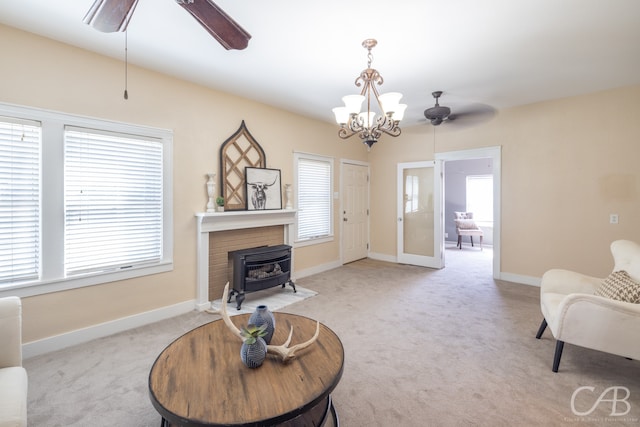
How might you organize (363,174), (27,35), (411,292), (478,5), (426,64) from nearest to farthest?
(478,5)
(27,35)
(426,64)
(411,292)
(363,174)

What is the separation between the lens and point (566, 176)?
4.06 meters

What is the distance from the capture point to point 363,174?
→ 6.02m

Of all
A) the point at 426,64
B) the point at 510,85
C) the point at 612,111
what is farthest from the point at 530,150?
the point at 426,64

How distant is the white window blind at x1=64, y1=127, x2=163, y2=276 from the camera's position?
2.63 meters

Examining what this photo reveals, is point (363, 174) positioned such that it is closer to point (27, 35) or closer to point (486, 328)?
point (486, 328)

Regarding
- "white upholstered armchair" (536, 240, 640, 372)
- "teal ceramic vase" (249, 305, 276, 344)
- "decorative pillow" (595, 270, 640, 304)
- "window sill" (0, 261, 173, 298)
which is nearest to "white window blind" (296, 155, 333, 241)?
"window sill" (0, 261, 173, 298)

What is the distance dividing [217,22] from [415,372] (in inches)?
102

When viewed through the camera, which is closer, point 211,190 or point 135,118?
point 135,118

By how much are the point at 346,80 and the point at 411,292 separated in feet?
9.39

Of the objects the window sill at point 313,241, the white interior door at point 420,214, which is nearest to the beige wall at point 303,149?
the window sill at point 313,241

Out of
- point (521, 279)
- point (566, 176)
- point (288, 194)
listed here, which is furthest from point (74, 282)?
point (566, 176)

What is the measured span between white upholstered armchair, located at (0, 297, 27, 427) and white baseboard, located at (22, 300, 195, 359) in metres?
1.14

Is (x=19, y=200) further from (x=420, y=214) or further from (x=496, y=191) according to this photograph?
(x=496, y=191)

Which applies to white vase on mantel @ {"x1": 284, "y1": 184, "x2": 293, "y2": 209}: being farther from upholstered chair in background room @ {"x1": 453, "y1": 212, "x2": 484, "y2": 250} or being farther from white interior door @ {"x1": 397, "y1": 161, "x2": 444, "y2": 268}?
upholstered chair in background room @ {"x1": 453, "y1": 212, "x2": 484, "y2": 250}
